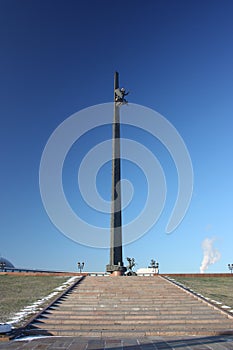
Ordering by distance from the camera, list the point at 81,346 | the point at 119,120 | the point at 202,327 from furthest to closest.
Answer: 1. the point at 119,120
2. the point at 202,327
3. the point at 81,346

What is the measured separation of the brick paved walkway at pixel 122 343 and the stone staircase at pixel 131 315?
0.52 metres

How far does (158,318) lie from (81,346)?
347 centimetres

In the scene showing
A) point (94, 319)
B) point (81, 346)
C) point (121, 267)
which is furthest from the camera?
point (121, 267)

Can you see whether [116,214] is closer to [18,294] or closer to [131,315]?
[18,294]

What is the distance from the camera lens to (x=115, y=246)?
2569cm

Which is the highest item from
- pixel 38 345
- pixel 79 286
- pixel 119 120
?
pixel 119 120

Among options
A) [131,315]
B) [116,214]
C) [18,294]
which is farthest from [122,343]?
[116,214]

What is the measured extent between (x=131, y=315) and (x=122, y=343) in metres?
2.77

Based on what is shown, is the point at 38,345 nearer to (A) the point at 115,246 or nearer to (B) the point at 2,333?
(B) the point at 2,333

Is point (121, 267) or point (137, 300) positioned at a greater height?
point (121, 267)

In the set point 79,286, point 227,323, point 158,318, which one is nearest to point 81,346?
point 158,318

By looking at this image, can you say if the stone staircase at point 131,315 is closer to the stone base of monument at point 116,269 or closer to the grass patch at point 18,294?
the grass patch at point 18,294

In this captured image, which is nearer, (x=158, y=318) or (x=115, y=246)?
(x=158, y=318)

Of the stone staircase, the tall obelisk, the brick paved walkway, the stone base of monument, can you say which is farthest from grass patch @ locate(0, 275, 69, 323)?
the tall obelisk
